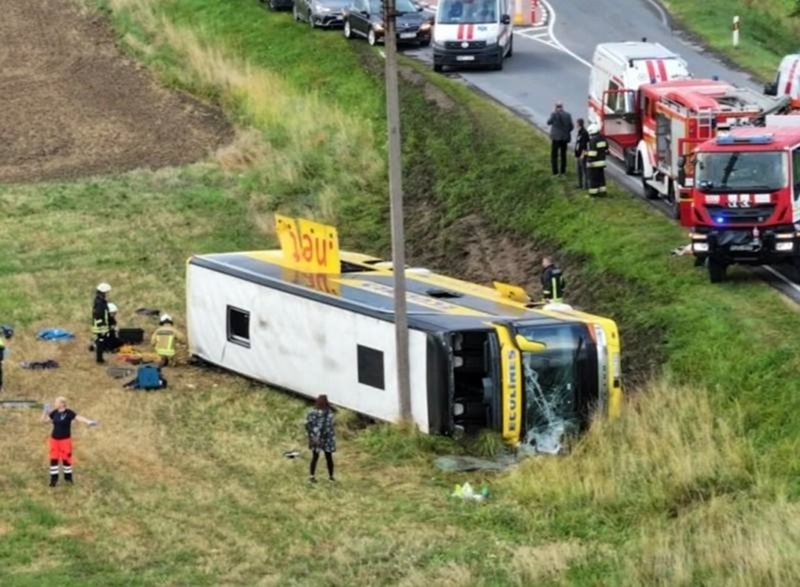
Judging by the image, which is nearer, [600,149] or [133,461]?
[133,461]

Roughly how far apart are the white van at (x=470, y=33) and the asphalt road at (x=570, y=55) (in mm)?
573

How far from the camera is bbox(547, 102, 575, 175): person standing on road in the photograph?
137 feet

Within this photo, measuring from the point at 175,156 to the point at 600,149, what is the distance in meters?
16.0

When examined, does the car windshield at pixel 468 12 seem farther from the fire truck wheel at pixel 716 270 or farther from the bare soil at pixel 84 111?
the fire truck wheel at pixel 716 270

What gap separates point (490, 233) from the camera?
138 ft

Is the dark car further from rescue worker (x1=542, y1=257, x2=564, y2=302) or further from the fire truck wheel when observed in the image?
the fire truck wheel

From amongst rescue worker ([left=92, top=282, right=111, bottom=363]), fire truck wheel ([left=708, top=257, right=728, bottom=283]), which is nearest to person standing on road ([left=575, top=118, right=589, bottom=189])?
fire truck wheel ([left=708, top=257, right=728, bottom=283])

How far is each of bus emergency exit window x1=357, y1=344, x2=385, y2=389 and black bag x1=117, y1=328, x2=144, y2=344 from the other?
6501 millimetres

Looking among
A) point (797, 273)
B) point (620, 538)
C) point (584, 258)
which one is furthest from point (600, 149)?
point (620, 538)

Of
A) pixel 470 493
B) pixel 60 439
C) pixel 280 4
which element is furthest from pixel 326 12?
pixel 470 493

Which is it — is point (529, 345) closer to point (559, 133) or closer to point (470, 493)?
point (470, 493)

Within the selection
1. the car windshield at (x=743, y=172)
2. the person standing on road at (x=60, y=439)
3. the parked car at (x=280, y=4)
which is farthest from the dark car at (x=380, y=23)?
the person standing on road at (x=60, y=439)

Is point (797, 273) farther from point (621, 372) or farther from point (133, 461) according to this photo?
point (133, 461)

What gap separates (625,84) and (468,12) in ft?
40.5
